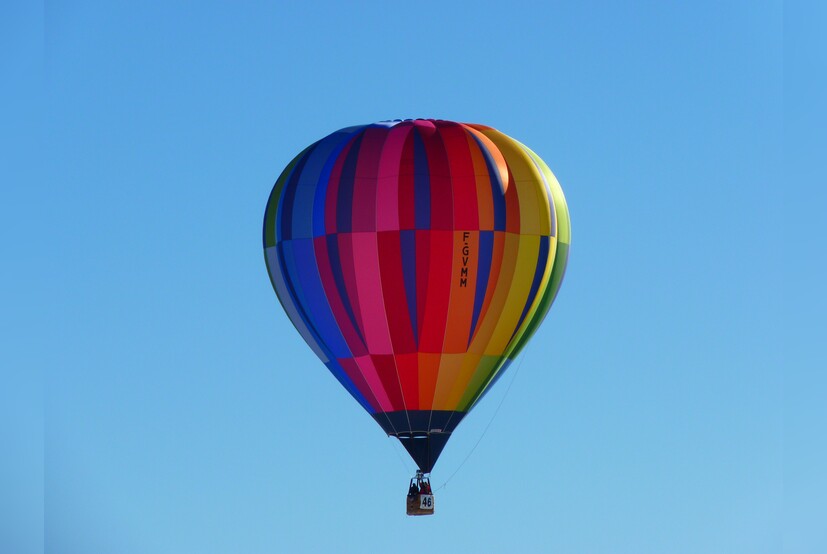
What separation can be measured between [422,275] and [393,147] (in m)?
2.92

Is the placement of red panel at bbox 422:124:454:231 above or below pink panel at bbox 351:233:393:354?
above

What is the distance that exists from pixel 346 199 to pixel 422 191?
65.0 inches

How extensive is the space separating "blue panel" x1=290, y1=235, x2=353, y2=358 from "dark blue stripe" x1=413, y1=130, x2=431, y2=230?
2.46 m

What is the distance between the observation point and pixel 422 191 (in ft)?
220

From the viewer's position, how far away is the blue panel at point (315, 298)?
67.4 metres

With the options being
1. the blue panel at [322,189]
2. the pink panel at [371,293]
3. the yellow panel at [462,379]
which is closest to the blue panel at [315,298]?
the blue panel at [322,189]

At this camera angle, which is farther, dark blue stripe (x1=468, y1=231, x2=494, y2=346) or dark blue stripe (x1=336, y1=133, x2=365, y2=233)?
dark blue stripe (x1=336, y1=133, x2=365, y2=233)

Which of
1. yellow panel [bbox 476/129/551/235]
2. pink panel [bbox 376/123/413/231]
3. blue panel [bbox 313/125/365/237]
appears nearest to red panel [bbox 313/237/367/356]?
blue panel [bbox 313/125/365/237]

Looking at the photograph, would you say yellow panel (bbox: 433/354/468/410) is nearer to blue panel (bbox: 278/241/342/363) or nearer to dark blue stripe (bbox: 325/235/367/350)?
dark blue stripe (bbox: 325/235/367/350)

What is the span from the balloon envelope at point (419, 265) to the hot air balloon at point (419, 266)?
0.8 inches

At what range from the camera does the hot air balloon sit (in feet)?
219

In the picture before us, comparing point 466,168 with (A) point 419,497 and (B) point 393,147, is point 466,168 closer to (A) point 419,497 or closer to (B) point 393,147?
(B) point 393,147

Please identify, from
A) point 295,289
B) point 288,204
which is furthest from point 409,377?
point 288,204

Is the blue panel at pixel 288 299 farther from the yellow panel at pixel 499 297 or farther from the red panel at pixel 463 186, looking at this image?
the red panel at pixel 463 186
